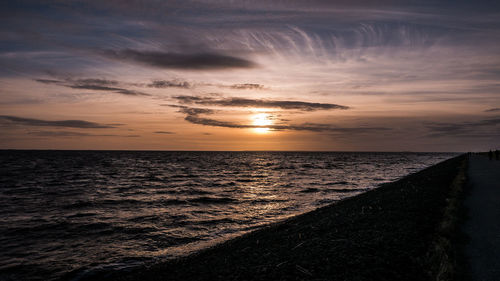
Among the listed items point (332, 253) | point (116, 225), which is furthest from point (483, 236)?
point (116, 225)

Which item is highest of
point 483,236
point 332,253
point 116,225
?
point 483,236

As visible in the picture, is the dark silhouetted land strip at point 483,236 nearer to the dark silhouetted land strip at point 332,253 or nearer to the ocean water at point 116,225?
the dark silhouetted land strip at point 332,253

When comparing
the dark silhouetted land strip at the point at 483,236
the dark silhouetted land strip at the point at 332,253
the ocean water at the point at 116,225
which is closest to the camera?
the dark silhouetted land strip at the point at 483,236

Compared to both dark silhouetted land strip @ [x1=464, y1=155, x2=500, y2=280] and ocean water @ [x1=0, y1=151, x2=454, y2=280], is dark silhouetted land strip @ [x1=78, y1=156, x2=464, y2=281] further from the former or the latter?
ocean water @ [x1=0, y1=151, x2=454, y2=280]

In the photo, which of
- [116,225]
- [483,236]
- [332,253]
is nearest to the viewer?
[332,253]

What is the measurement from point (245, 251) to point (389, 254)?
14.8 feet

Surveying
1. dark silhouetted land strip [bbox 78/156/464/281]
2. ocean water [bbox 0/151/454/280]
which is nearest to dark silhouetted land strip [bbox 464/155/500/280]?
dark silhouetted land strip [bbox 78/156/464/281]

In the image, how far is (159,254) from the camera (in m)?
11.1

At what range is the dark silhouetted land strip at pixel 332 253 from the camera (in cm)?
663

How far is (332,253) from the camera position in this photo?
7.71 m

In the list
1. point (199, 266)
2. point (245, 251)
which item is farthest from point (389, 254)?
point (199, 266)

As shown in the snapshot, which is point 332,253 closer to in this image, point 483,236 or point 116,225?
point 483,236

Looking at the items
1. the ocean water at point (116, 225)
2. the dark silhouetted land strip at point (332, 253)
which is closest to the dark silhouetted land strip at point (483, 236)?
the dark silhouetted land strip at point (332, 253)

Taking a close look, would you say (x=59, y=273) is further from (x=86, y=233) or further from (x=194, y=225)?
(x=194, y=225)
